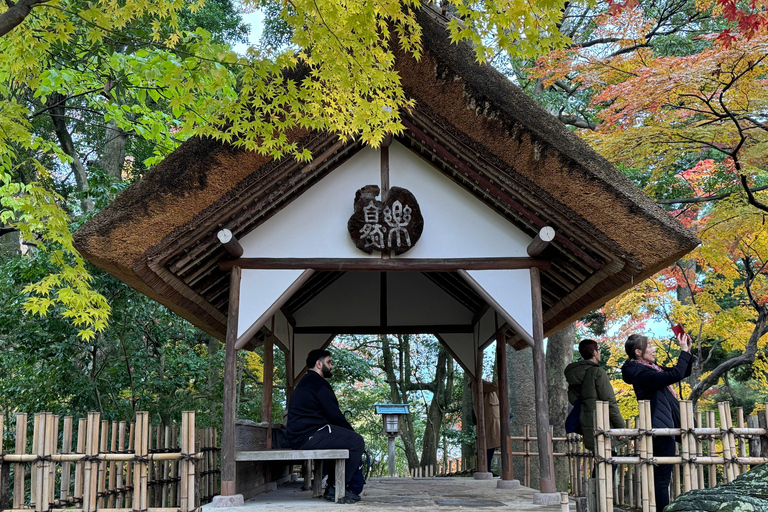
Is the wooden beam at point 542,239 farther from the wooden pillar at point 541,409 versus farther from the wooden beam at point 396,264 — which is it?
the wooden pillar at point 541,409

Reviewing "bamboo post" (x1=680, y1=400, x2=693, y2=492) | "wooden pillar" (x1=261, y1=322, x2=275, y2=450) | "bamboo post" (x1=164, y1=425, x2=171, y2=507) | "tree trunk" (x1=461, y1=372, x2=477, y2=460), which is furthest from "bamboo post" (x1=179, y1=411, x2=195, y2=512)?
A: "tree trunk" (x1=461, y1=372, x2=477, y2=460)

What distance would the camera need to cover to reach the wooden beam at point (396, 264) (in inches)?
208

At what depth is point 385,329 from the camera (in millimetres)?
8547

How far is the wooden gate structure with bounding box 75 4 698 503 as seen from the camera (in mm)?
5035

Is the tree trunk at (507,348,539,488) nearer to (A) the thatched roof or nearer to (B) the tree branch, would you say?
(B) the tree branch

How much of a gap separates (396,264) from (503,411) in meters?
2.59

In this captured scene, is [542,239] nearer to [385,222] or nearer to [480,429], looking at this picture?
[385,222]

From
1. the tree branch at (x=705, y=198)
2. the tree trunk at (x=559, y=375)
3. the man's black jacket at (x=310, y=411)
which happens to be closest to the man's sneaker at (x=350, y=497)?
the man's black jacket at (x=310, y=411)

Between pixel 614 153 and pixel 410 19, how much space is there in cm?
362

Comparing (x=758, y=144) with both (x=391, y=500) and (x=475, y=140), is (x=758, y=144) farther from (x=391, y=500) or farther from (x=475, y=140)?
(x=391, y=500)

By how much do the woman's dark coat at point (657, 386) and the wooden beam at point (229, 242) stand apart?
309cm

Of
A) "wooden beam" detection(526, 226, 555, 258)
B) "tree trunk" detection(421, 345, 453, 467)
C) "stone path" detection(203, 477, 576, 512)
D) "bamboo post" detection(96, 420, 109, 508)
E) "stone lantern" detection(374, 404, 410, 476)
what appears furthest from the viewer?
"tree trunk" detection(421, 345, 453, 467)

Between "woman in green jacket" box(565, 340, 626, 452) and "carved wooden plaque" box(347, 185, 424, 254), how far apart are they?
5.63ft

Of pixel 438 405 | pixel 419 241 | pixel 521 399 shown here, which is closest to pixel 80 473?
pixel 419 241
